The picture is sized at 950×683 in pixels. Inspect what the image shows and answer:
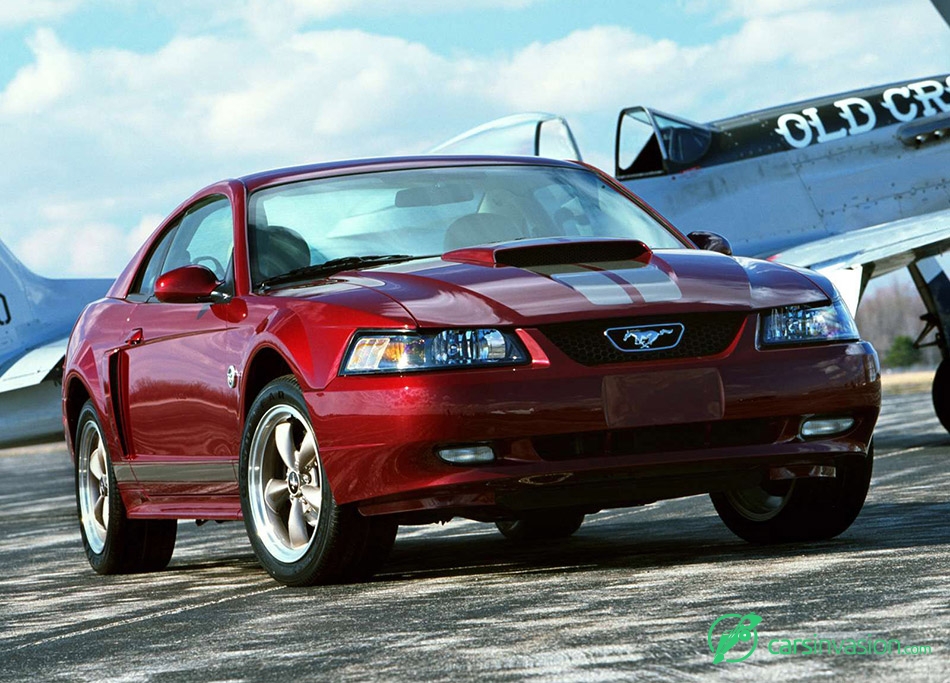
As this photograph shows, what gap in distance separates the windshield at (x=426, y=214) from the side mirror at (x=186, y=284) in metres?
0.19

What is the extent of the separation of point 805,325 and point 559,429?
1085mm

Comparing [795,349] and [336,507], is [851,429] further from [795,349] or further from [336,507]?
[336,507]

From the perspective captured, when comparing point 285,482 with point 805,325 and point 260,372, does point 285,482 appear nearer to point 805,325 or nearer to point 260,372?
point 260,372

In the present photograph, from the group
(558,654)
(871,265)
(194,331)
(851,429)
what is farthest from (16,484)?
(558,654)

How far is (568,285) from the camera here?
6070mm

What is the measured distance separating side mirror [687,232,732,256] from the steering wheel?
6.58 ft

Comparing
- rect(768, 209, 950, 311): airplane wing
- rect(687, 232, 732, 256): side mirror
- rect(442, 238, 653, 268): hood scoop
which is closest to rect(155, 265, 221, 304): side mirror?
rect(442, 238, 653, 268): hood scoop

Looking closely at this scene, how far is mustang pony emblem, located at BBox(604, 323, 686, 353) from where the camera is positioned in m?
5.88

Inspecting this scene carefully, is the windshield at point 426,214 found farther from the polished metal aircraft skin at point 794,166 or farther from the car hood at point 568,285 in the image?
the polished metal aircraft skin at point 794,166

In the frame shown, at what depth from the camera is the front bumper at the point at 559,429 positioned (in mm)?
5746

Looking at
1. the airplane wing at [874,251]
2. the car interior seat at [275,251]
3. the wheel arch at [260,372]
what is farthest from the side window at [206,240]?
the airplane wing at [874,251]

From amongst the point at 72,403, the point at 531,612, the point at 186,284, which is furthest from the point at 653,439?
the point at 72,403

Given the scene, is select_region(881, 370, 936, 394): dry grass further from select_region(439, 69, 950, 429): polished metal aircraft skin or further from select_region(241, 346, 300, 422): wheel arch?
select_region(241, 346, 300, 422): wheel arch

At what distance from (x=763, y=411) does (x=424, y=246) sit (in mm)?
1638
